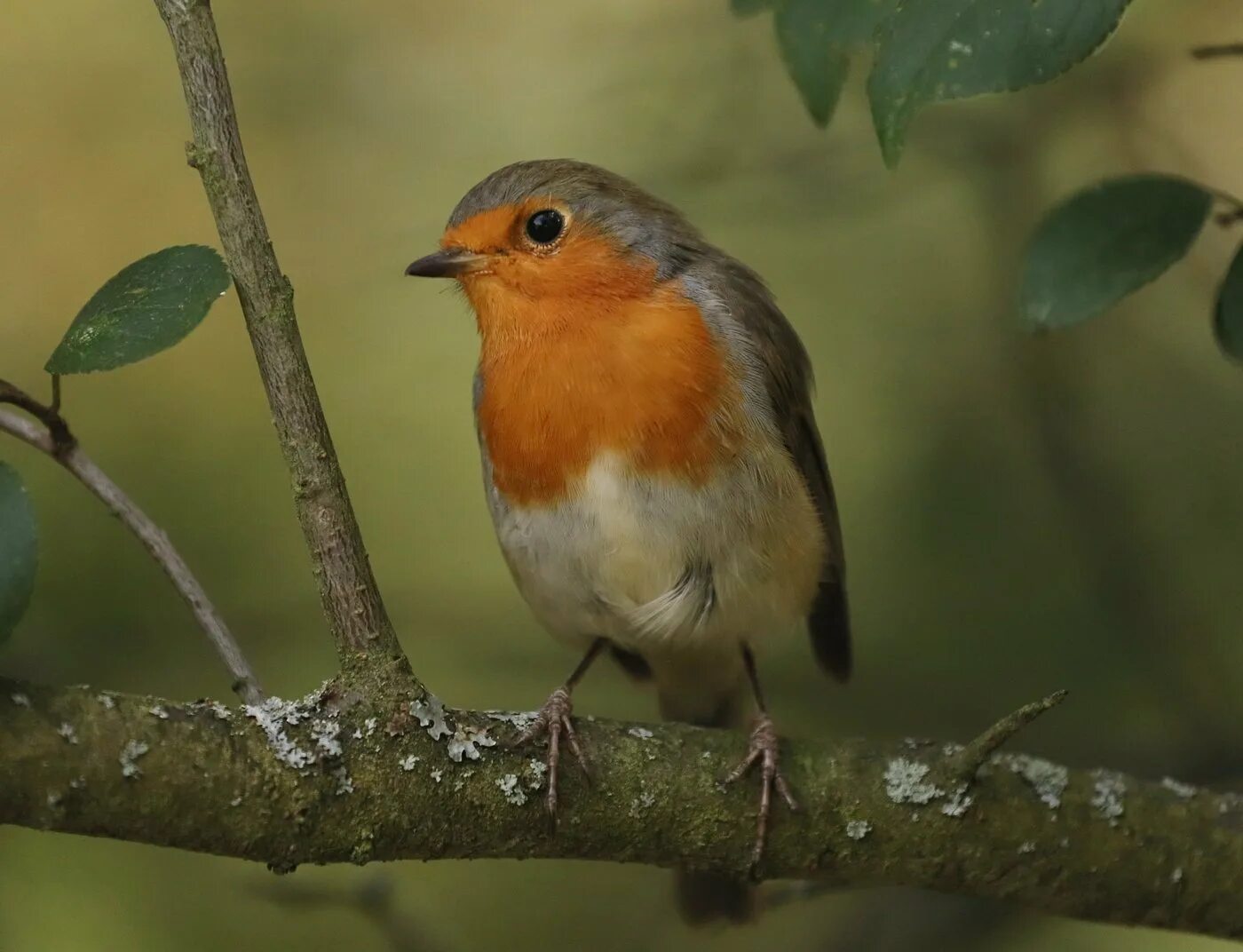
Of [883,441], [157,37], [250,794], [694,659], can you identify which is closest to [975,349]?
[883,441]

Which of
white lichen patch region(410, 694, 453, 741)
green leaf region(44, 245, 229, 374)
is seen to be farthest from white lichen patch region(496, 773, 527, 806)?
green leaf region(44, 245, 229, 374)

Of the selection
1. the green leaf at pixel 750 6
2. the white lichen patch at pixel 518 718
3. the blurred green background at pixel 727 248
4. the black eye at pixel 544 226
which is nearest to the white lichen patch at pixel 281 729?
the white lichen patch at pixel 518 718

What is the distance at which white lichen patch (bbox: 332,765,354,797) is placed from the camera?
1.82 metres

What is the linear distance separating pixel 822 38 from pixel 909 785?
115cm

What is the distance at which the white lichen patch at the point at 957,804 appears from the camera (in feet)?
7.25

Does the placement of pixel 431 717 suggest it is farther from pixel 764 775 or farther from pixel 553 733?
pixel 764 775

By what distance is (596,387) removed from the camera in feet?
7.98

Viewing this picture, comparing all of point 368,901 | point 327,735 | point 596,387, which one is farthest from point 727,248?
point 327,735

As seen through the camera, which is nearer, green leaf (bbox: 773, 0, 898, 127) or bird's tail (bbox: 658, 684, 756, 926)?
green leaf (bbox: 773, 0, 898, 127)

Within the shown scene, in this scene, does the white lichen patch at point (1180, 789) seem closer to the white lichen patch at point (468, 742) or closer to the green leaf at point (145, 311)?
the white lichen patch at point (468, 742)

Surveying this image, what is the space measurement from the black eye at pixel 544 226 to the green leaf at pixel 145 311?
100 centimetres

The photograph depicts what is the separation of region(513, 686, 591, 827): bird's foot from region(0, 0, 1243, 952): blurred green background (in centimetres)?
150

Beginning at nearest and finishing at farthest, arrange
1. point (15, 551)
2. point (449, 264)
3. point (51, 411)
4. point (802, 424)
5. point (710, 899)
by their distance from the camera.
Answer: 1. point (15, 551)
2. point (51, 411)
3. point (449, 264)
4. point (802, 424)
5. point (710, 899)

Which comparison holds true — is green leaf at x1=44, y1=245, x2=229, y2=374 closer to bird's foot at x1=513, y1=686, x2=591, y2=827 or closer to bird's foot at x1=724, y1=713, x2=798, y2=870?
bird's foot at x1=513, y1=686, x2=591, y2=827
